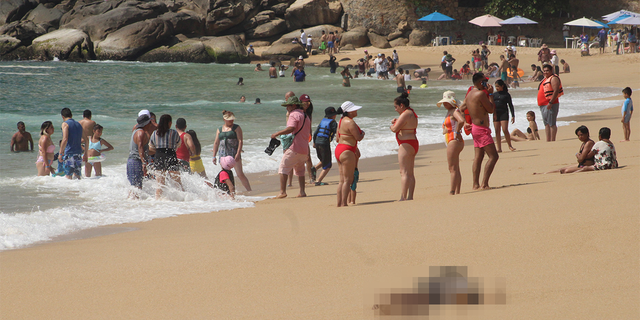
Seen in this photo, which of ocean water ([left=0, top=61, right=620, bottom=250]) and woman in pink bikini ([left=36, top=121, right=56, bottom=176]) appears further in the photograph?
woman in pink bikini ([left=36, top=121, right=56, bottom=176])

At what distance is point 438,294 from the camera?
2.71 m

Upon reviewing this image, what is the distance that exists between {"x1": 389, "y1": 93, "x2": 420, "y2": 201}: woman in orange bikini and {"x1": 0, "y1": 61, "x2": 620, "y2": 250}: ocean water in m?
2.09

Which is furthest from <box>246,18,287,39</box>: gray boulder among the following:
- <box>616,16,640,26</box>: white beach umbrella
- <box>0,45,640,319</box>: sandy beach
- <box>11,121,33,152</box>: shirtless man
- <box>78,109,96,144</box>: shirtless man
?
<box>0,45,640,319</box>: sandy beach

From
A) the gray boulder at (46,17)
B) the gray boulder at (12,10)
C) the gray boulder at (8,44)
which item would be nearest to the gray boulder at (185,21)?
the gray boulder at (46,17)

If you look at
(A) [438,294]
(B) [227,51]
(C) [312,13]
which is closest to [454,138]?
(A) [438,294]

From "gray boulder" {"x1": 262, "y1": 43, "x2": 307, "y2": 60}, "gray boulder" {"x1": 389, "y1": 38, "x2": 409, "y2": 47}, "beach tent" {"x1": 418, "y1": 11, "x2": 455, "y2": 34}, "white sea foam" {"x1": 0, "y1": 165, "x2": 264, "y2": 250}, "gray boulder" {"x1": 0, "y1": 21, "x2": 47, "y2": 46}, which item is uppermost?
"gray boulder" {"x1": 0, "y1": 21, "x2": 47, "y2": 46}

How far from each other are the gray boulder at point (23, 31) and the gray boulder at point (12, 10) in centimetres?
277

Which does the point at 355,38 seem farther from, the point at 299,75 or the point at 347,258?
the point at 347,258

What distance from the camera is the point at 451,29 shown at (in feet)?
140

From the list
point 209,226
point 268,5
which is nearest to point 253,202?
point 209,226

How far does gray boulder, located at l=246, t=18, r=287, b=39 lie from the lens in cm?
4438

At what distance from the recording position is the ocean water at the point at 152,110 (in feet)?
23.2

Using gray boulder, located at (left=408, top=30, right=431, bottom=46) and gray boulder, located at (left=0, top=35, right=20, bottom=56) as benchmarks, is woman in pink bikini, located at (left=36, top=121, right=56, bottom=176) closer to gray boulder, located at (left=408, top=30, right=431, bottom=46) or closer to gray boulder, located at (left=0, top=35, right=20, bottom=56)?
gray boulder, located at (left=408, top=30, right=431, bottom=46)

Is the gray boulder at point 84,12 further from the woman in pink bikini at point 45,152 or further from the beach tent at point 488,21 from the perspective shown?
the woman in pink bikini at point 45,152
